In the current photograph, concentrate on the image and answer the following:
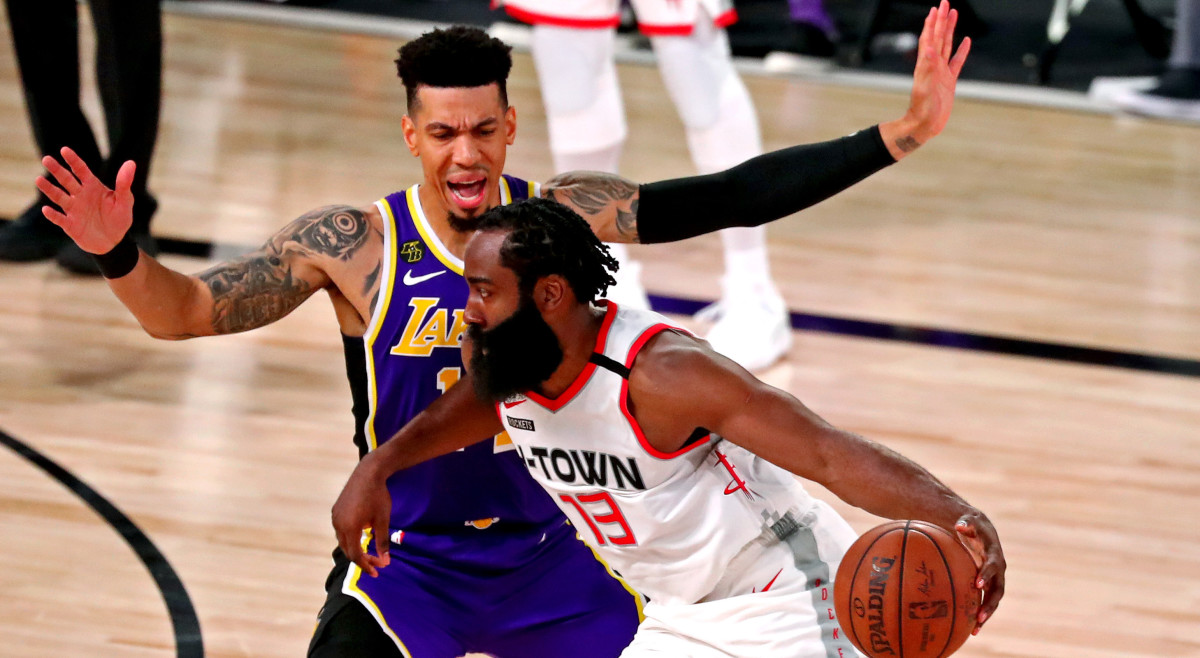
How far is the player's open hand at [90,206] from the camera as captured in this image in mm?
2602

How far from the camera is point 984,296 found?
6113 millimetres

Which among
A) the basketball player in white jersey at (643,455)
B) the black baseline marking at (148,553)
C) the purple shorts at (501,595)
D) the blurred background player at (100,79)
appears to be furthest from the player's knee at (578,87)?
the basketball player in white jersey at (643,455)

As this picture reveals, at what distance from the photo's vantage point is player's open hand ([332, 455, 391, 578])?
8.72 feet

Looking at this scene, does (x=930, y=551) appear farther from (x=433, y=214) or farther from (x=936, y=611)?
(x=433, y=214)

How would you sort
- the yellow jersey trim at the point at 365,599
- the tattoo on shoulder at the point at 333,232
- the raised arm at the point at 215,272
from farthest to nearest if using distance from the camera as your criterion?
the tattoo on shoulder at the point at 333,232 < the yellow jersey trim at the point at 365,599 < the raised arm at the point at 215,272

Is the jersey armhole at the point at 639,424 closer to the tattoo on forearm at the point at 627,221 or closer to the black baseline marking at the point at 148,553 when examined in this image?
the tattoo on forearm at the point at 627,221

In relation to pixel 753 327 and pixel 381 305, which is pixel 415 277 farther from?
pixel 753 327

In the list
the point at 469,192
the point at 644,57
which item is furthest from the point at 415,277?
the point at 644,57

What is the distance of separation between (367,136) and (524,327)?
5.48 m

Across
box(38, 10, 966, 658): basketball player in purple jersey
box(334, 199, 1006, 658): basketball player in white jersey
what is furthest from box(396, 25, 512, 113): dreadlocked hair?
box(334, 199, 1006, 658): basketball player in white jersey

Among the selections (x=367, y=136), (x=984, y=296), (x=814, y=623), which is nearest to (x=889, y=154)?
(x=814, y=623)

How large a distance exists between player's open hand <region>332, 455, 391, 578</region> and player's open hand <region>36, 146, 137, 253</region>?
0.60 m

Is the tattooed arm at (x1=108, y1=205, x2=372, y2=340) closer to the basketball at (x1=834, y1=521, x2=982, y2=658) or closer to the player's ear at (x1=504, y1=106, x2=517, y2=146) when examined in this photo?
the player's ear at (x1=504, y1=106, x2=517, y2=146)

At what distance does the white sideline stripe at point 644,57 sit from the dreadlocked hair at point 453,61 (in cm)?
645
